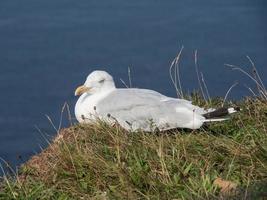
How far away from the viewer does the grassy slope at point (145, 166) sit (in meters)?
7.94

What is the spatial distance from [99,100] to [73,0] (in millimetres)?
14438

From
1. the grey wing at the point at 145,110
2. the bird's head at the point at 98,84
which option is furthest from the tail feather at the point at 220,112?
the bird's head at the point at 98,84

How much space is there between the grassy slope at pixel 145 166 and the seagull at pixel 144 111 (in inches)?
10.1

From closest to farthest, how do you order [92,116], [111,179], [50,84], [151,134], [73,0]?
1. [111,179]
2. [151,134]
3. [92,116]
4. [50,84]
5. [73,0]

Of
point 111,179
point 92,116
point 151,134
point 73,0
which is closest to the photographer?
point 111,179

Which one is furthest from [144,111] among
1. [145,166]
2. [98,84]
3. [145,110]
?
[145,166]

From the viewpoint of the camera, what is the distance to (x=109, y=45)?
22.8m

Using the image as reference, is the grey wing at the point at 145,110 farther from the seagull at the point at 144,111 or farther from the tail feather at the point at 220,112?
the tail feather at the point at 220,112

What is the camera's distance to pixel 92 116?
9805 millimetres

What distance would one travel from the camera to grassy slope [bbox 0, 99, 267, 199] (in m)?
7.94

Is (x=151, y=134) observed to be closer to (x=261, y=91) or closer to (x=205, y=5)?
(x=261, y=91)

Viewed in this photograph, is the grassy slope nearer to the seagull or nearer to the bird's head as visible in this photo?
the seagull

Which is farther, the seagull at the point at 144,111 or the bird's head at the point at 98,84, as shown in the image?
the bird's head at the point at 98,84

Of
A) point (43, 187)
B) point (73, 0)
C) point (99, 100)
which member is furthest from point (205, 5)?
point (43, 187)
